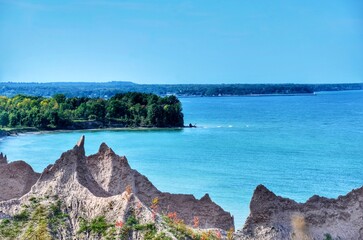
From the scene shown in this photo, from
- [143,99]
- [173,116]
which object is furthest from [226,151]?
[143,99]

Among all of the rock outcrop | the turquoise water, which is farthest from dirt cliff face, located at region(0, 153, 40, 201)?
the turquoise water

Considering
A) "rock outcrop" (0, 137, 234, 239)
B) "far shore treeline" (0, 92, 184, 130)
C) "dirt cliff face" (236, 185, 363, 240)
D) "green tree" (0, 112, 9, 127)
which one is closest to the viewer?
"rock outcrop" (0, 137, 234, 239)

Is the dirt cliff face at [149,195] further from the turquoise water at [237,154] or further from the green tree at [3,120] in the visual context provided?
the green tree at [3,120]

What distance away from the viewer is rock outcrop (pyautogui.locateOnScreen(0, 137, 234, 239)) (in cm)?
1855

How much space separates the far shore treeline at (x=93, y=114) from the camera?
10194cm

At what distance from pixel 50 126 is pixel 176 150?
30.0 metres

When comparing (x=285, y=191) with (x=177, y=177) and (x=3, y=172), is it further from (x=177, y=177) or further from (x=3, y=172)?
(x=3, y=172)

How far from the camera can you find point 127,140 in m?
89.1

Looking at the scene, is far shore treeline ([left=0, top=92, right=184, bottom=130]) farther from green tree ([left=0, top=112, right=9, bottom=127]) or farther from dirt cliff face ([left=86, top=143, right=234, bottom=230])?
dirt cliff face ([left=86, top=143, right=234, bottom=230])

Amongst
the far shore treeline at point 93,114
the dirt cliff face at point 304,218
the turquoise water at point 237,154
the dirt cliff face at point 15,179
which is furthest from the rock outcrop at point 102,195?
the far shore treeline at point 93,114

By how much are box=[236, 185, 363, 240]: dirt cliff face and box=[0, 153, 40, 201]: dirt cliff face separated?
26.1 ft

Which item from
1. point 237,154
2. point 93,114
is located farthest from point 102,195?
point 93,114

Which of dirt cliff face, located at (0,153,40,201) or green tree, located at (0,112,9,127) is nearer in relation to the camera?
dirt cliff face, located at (0,153,40,201)

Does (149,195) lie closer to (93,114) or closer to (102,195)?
(102,195)
